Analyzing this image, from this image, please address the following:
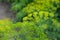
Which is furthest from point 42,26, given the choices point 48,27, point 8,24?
point 8,24

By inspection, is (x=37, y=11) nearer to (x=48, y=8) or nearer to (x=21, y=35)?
(x=48, y=8)

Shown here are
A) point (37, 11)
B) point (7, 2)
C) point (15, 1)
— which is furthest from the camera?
point (7, 2)

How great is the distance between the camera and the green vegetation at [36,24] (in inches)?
154

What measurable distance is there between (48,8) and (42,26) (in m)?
0.63

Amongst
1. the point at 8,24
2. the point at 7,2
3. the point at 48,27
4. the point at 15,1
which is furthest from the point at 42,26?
the point at 7,2

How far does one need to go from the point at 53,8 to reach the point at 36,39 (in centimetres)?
140

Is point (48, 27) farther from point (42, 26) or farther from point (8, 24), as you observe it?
point (8, 24)

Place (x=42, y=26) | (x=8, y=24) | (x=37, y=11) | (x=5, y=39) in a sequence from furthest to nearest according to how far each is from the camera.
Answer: (x=37, y=11) → (x=42, y=26) → (x=8, y=24) → (x=5, y=39)

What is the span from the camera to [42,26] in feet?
15.1

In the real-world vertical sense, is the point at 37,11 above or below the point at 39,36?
above

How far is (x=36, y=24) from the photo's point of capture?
4516 millimetres

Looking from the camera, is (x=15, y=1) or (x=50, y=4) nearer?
(x=50, y=4)

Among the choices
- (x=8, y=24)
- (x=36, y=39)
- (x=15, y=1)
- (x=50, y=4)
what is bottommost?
(x=36, y=39)

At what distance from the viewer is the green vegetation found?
3.92m
